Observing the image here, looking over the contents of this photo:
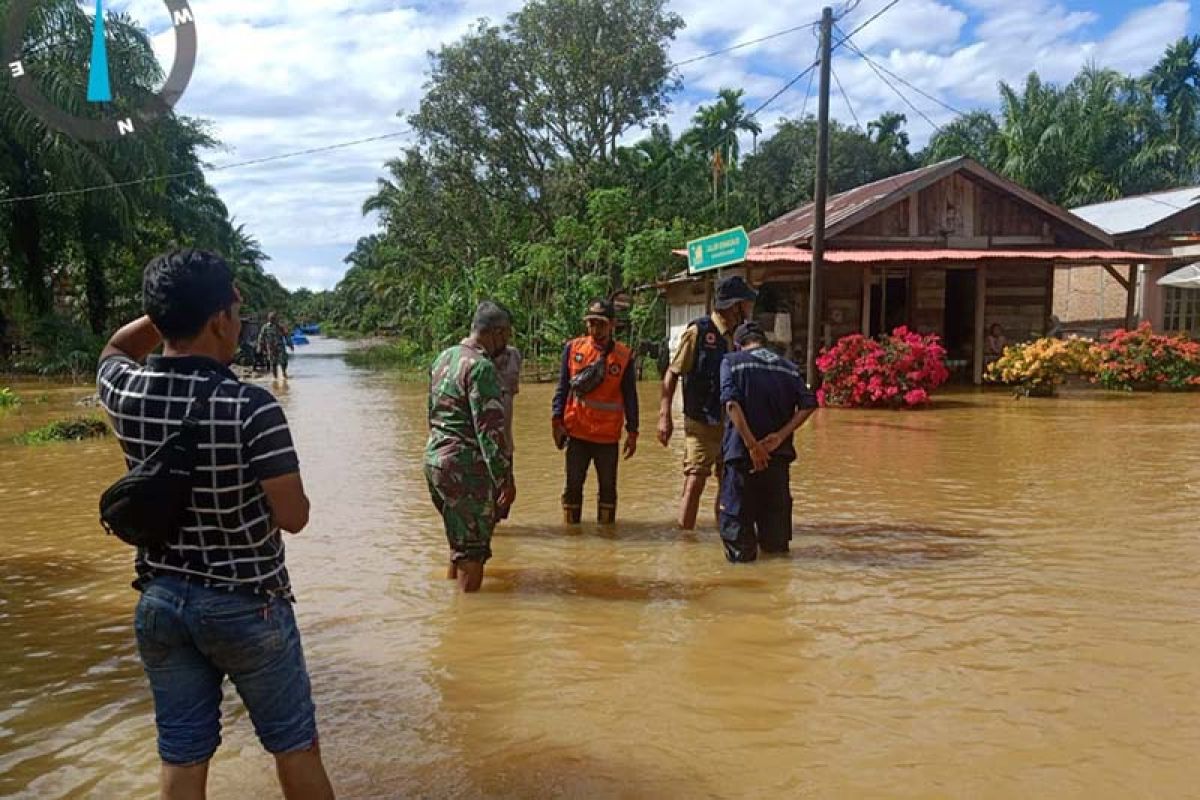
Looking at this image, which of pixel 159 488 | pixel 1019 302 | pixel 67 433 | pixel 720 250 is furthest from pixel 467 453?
pixel 1019 302

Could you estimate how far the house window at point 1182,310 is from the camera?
81.1ft

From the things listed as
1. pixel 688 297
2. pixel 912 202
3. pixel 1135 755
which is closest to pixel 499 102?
pixel 688 297

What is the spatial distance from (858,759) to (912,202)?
1802cm

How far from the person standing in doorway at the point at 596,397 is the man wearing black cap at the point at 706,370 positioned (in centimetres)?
32

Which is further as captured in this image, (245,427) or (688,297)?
(688,297)

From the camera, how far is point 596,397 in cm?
638

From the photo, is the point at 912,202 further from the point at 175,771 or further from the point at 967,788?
the point at 175,771

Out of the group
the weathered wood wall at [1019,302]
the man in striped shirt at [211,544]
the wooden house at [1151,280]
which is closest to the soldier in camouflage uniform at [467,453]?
the man in striped shirt at [211,544]

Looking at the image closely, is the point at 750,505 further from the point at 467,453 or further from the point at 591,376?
the point at 467,453

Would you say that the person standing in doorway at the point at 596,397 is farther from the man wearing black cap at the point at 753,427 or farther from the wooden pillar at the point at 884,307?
the wooden pillar at the point at 884,307

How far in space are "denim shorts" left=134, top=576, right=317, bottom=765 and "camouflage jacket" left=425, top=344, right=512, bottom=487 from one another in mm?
2420

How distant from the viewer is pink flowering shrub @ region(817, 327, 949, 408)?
14755 millimetres

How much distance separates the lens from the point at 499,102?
31188 mm

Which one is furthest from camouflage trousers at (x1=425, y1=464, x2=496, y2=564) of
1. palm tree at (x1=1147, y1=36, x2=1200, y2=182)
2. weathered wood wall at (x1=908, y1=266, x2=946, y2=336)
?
palm tree at (x1=1147, y1=36, x2=1200, y2=182)
